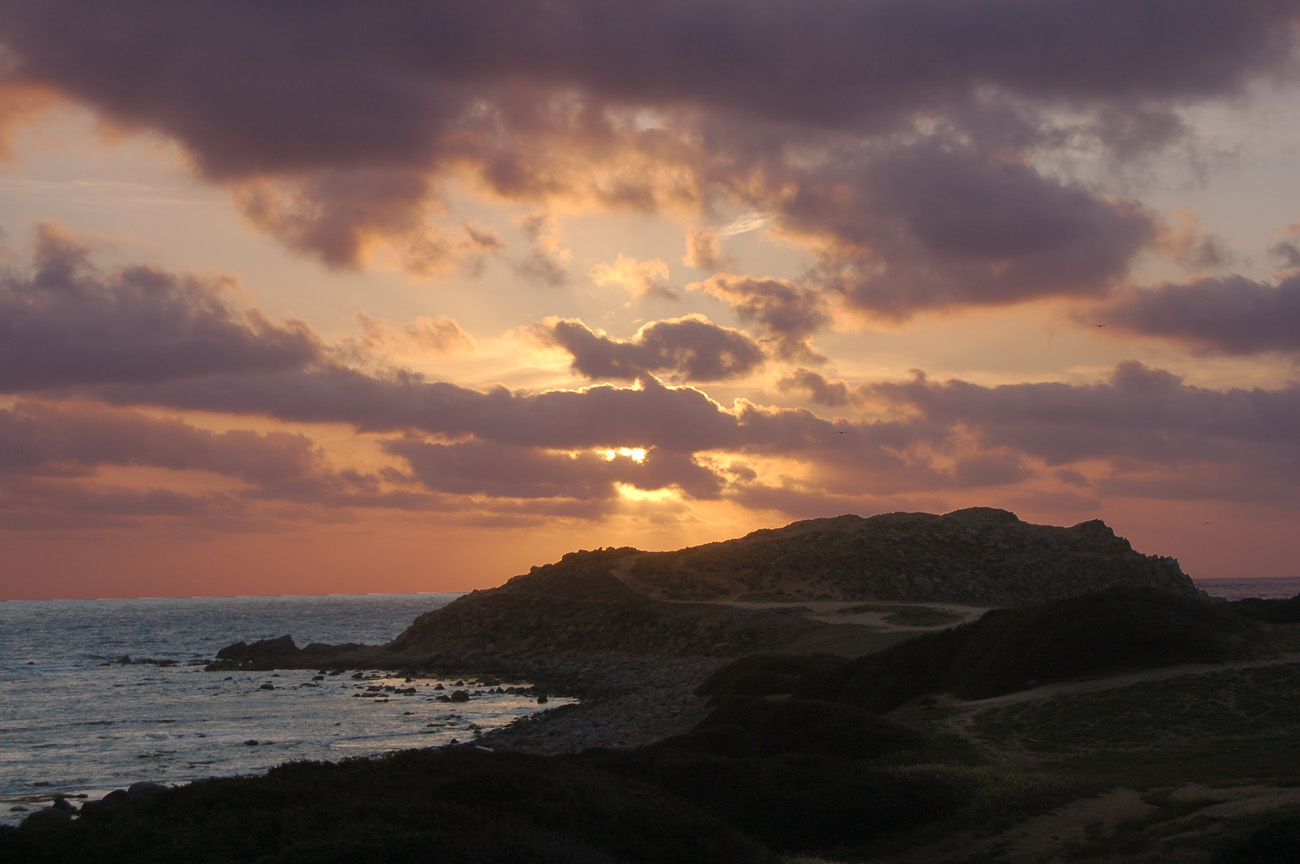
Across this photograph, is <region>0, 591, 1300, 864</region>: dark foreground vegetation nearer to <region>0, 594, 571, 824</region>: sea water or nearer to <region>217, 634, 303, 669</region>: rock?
<region>0, 594, 571, 824</region>: sea water

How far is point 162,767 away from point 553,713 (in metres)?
17.8

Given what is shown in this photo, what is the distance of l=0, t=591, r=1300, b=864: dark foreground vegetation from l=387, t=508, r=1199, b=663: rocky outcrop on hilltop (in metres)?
35.9

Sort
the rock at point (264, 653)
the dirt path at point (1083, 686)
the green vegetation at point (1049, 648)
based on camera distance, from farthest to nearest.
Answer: the rock at point (264, 653)
the green vegetation at point (1049, 648)
the dirt path at point (1083, 686)

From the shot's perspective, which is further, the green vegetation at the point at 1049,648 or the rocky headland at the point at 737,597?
the rocky headland at the point at 737,597

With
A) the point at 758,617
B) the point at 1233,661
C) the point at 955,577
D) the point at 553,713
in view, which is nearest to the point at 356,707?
the point at 553,713

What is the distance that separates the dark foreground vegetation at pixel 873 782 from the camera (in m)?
12.7

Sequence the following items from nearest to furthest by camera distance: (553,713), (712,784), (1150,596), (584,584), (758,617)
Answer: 1. (712,784)
2. (1150,596)
3. (553,713)
4. (758,617)
5. (584,584)

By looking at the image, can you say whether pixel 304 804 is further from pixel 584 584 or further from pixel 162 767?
pixel 584 584

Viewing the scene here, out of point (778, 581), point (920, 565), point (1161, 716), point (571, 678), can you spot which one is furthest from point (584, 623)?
point (1161, 716)

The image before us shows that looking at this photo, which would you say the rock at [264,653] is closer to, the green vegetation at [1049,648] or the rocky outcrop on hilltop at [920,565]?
the rocky outcrop on hilltop at [920,565]

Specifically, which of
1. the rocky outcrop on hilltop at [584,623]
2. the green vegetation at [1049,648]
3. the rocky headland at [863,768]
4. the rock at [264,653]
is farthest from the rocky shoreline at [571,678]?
the green vegetation at [1049,648]

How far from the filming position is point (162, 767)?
38.1 m

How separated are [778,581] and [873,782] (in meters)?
68.0

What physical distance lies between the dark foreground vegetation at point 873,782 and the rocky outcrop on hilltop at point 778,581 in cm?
3592
